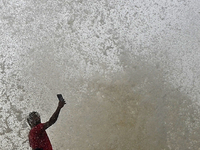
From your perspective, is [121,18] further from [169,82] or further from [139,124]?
[139,124]

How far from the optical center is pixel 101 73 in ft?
13.0

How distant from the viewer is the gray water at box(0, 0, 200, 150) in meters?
3.87

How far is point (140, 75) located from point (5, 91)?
2.10 metres

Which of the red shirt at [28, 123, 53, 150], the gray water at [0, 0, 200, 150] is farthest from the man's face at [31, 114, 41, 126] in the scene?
the gray water at [0, 0, 200, 150]

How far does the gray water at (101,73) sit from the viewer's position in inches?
152

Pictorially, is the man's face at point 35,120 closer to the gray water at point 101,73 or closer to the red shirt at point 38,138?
the red shirt at point 38,138

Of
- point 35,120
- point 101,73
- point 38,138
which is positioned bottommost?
point 38,138

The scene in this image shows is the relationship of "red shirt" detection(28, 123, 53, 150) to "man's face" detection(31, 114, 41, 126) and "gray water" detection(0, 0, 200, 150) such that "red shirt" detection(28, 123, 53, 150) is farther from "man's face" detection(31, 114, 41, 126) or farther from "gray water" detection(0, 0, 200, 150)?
"gray water" detection(0, 0, 200, 150)

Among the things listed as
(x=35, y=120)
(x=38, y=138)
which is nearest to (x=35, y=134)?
(x=38, y=138)

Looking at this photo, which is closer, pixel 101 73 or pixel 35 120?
pixel 35 120

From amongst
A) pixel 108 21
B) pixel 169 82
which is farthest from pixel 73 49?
pixel 169 82

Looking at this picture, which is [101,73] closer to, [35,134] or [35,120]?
[35,120]

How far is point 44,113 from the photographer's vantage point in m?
3.87

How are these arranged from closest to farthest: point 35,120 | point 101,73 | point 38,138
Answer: point 38,138, point 35,120, point 101,73
